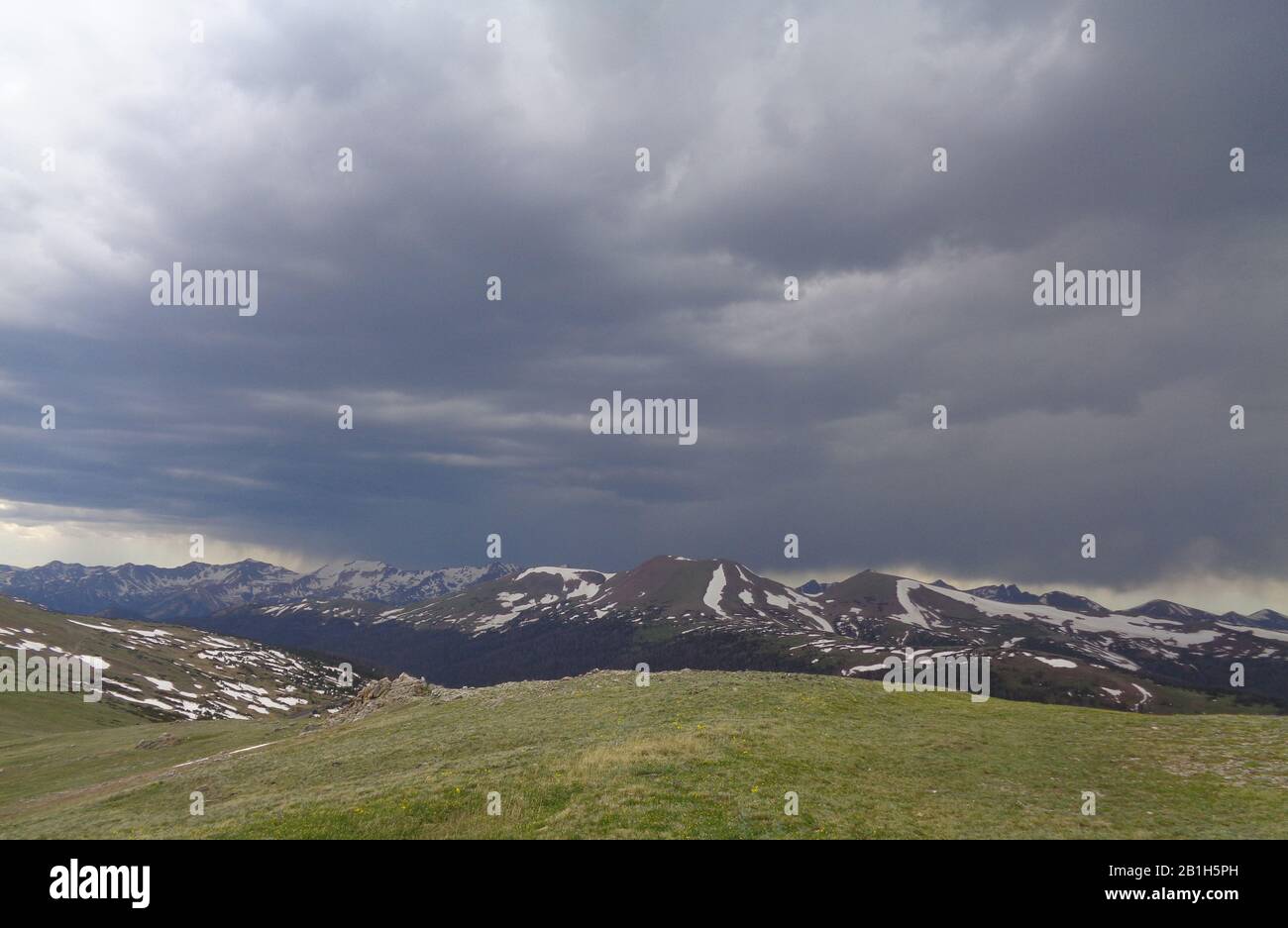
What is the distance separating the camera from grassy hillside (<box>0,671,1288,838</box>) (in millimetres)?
25094

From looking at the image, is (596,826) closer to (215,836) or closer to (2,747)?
(215,836)

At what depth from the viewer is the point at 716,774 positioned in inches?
1122

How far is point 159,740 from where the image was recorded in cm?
6350

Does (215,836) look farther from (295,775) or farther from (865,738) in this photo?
(865,738)

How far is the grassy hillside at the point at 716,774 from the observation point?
25.1 meters

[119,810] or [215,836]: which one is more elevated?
[215,836]

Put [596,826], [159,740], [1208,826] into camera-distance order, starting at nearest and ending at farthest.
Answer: [596,826]
[1208,826]
[159,740]

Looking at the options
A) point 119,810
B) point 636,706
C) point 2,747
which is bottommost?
point 2,747

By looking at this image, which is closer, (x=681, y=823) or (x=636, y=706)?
(x=681, y=823)
